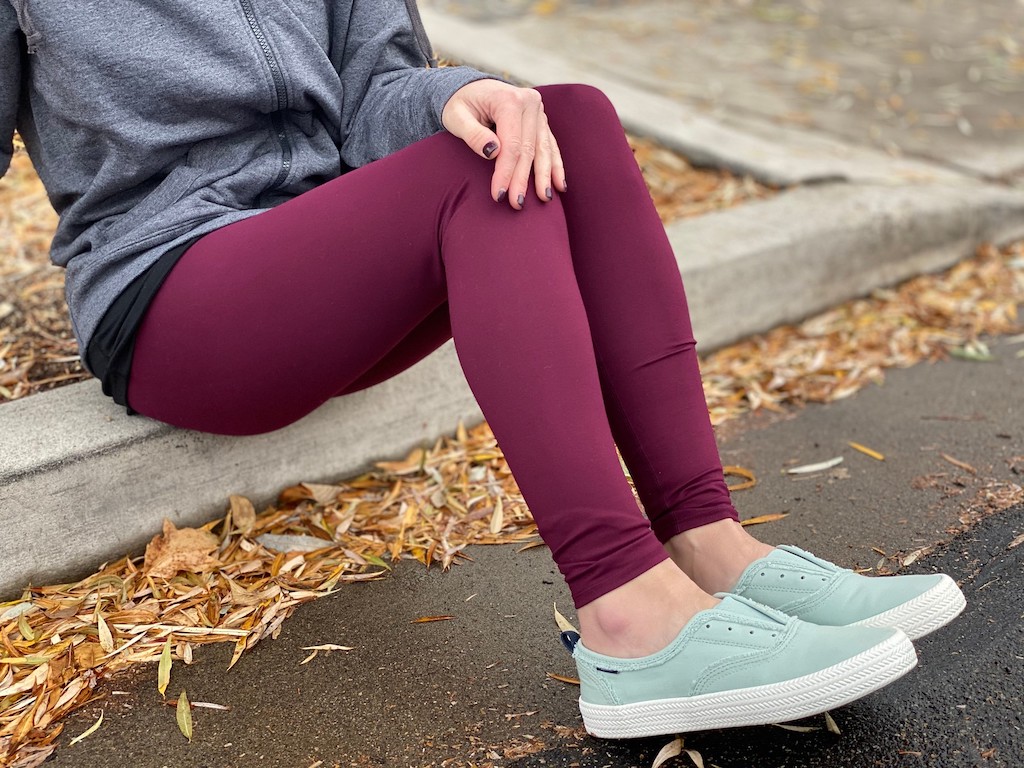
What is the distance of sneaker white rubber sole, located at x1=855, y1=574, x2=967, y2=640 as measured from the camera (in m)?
1.66

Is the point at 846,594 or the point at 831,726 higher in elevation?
the point at 846,594

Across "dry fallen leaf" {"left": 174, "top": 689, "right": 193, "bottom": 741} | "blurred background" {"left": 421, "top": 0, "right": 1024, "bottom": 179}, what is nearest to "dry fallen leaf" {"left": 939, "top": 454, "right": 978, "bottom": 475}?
"dry fallen leaf" {"left": 174, "top": 689, "right": 193, "bottom": 741}

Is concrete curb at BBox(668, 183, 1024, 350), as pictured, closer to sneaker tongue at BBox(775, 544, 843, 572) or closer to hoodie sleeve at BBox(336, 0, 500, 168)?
hoodie sleeve at BBox(336, 0, 500, 168)

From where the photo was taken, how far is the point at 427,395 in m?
2.65

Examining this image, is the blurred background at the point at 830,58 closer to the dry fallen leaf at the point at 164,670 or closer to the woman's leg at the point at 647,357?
the woman's leg at the point at 647,357

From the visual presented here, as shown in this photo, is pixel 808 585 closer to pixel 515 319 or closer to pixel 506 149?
pixel 515 319

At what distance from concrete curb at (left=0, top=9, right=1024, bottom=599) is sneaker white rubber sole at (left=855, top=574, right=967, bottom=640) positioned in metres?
1.27

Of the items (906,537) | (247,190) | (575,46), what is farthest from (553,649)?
(575,46)

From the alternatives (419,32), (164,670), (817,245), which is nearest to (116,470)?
(164,670)

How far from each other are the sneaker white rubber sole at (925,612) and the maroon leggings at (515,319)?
11.5 inches

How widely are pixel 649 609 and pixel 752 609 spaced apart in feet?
0.52

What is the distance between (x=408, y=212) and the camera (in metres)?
1.74

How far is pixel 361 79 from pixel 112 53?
47cm

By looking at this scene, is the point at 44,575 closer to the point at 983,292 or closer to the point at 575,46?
the point at 983,292
